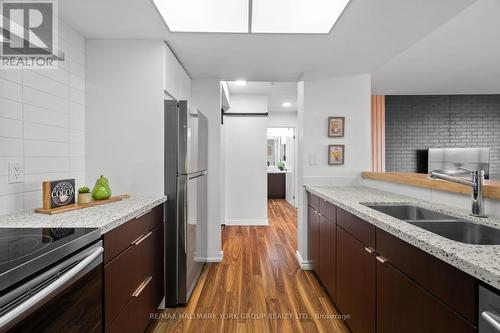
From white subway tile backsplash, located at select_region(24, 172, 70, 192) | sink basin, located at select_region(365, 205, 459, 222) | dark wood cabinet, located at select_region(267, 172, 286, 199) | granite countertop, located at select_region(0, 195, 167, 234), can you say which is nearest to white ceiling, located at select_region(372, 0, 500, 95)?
sink basin, located at select_region(365, 205, 459, 222)

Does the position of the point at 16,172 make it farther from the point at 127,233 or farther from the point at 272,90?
the point at 272,90

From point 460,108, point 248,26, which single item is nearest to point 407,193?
point 248,26

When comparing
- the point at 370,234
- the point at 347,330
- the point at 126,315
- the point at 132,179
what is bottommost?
the point at 347,330

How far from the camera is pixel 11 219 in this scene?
1.24 meters

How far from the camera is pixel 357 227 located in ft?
4.96

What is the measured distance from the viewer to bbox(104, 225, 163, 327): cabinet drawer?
1.20 metres

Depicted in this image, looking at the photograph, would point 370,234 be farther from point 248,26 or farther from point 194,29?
point 194,29

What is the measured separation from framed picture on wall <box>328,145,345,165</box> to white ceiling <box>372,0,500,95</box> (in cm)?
120

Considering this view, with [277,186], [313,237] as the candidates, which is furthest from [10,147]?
[277,186]

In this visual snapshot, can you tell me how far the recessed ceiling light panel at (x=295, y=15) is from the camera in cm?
157

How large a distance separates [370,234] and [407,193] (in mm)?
946

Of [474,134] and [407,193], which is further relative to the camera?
[474,134]

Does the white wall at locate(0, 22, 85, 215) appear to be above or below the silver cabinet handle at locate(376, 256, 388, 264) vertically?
above

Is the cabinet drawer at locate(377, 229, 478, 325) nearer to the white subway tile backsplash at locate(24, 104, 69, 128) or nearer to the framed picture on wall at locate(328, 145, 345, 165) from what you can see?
the framed picture on wall at locate(328, 145, 345, 165)
